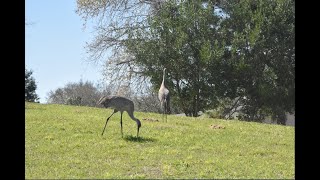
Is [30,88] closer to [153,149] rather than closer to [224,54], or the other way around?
[224,54]

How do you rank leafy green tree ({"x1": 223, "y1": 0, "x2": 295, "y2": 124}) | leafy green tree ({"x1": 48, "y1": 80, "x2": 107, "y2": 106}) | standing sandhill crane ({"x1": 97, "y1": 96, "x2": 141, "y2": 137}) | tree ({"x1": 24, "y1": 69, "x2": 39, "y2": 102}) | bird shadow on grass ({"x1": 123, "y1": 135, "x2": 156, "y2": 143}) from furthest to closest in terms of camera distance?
leafy green tree ({"x1": 48, "y1": 80, "x2": 107, "y2": 106}) < tree ({"x1": 24, "y1": 69, "x2": 39, "y2": 102}) < leafy green tree ({"x1": 223, "y1": 0, "x2": 295, "y2": 124}) < standing sandhill crane ({"x1": 97, "y1": 96, "x2": 141, "y2": 137}) < bird shadow on grass ({"x1": 123, "y1": 135, "x2": 156, "y2": 143})

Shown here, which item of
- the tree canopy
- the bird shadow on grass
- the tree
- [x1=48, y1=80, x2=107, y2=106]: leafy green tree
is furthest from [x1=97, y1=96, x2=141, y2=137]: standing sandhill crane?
[x1=48, y1=80, x2=107, y2=106]: leafy green tree

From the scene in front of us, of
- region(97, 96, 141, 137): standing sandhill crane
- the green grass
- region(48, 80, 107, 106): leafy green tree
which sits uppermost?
region(48, 80, 107, 106): leafy green tree

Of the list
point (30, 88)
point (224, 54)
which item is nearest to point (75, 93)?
point (30, 88)

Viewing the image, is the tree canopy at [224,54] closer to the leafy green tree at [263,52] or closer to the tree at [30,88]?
the leafy green tree at [263,52]

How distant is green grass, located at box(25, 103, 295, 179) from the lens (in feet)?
32.4

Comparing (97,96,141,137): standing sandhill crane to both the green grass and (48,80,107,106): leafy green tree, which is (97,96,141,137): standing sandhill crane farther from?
(48,80,107,106): leafy green tree
